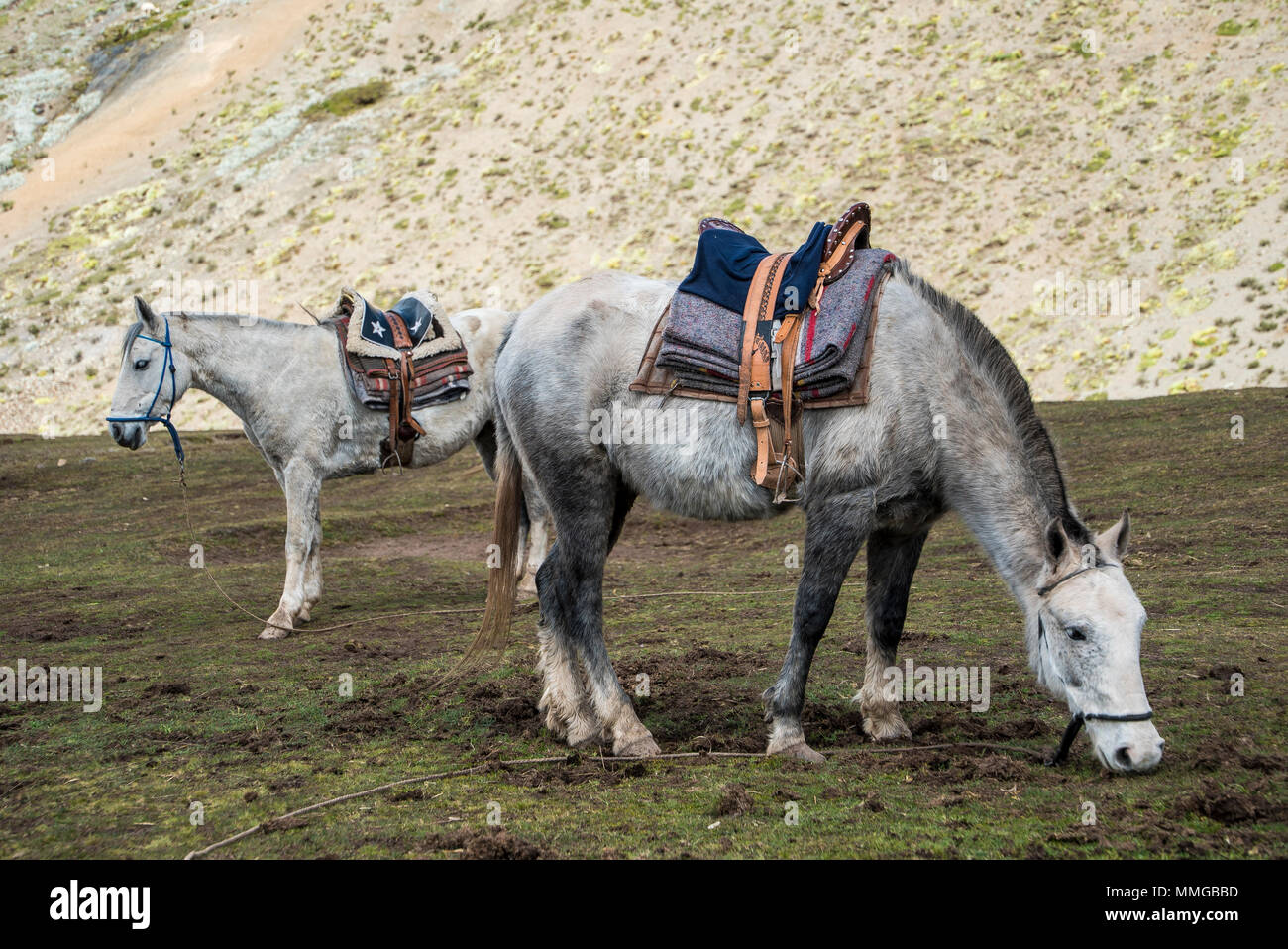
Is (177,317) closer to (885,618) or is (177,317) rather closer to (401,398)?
(401,398)

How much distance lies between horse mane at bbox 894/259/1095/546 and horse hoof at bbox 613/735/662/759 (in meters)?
2.23

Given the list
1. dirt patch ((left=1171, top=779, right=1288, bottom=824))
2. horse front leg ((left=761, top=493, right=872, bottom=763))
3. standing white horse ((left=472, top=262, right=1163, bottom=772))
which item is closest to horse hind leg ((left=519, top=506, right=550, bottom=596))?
standing white horse ((left=472, top=262, right=1163, bottom=772))

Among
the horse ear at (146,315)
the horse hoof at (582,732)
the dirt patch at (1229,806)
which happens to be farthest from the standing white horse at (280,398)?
the dirt patch at (1229,806)

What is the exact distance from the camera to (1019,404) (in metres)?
5.07

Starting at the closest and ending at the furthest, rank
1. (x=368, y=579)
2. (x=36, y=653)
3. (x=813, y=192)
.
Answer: (x=36, y=653) → (x=368, y=579) → (x=813, y=192)

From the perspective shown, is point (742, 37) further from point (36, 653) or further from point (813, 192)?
point (36, 653)

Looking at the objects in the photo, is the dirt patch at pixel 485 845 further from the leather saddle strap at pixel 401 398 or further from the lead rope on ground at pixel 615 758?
the leather saddle strap at pixel 401 398

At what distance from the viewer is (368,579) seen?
1162 cm

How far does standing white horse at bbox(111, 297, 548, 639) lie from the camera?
8969mm

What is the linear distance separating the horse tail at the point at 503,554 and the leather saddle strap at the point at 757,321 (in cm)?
172

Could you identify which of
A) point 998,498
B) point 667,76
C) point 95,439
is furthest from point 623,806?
point 667,76

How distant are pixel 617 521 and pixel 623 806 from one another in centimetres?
196

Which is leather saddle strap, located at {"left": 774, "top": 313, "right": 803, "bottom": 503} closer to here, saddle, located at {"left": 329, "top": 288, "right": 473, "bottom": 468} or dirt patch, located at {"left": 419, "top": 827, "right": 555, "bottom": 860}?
dirt patch, located at {"left": 419, "top": 827, "right": 555, "bottom": 860}

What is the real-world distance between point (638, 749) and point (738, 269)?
99.2 inches
